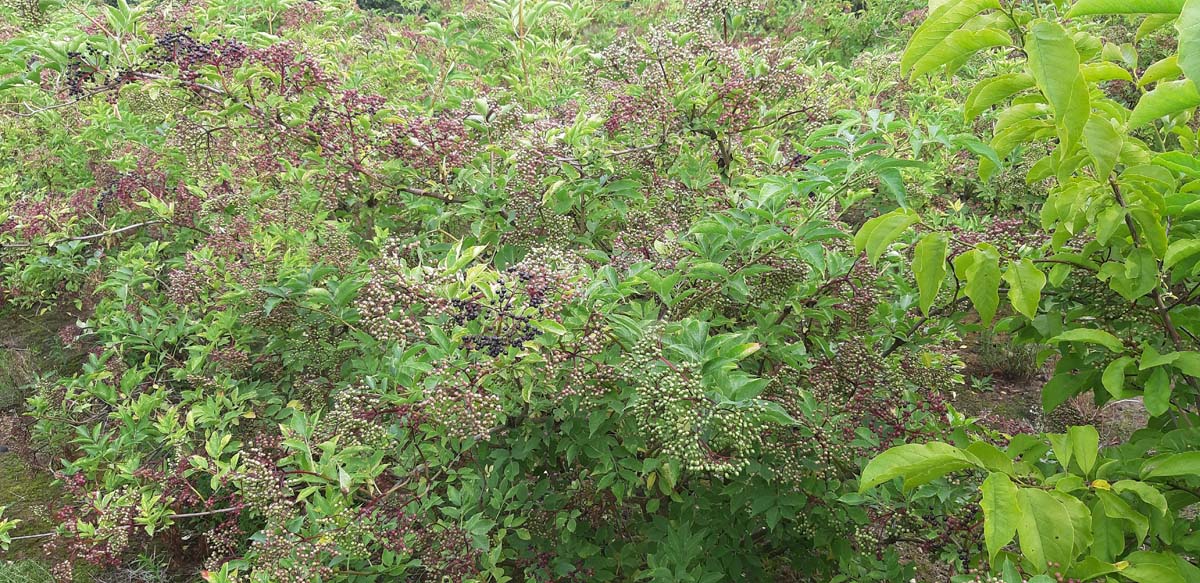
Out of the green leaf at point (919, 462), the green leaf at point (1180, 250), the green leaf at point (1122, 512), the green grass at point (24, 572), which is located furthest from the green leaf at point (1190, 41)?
the green grass at point (24, 572)

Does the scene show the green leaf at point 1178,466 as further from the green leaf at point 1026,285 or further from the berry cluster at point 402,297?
the berry cluster at point 402,297

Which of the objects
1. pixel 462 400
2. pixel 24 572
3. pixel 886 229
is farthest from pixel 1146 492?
pixel 24 572

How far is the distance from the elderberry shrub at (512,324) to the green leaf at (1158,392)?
0.33 m

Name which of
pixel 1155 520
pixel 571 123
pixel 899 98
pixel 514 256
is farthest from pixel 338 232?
pixel 899 98

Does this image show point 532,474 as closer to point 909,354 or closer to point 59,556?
point 909,354

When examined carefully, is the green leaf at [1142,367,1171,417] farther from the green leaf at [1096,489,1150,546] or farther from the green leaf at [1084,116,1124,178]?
the green leaf at [1084,116,1124,178]

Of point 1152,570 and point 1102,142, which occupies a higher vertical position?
point 1102,142

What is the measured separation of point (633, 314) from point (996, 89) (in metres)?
1.26

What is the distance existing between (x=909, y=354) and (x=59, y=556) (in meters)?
4.43

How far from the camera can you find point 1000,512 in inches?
50.9

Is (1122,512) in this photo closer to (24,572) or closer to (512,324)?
(512,324)

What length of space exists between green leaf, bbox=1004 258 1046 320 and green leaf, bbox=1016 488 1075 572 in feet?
1.35

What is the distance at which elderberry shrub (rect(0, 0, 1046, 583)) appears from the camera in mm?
2127

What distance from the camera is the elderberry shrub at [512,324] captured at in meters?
2.13
